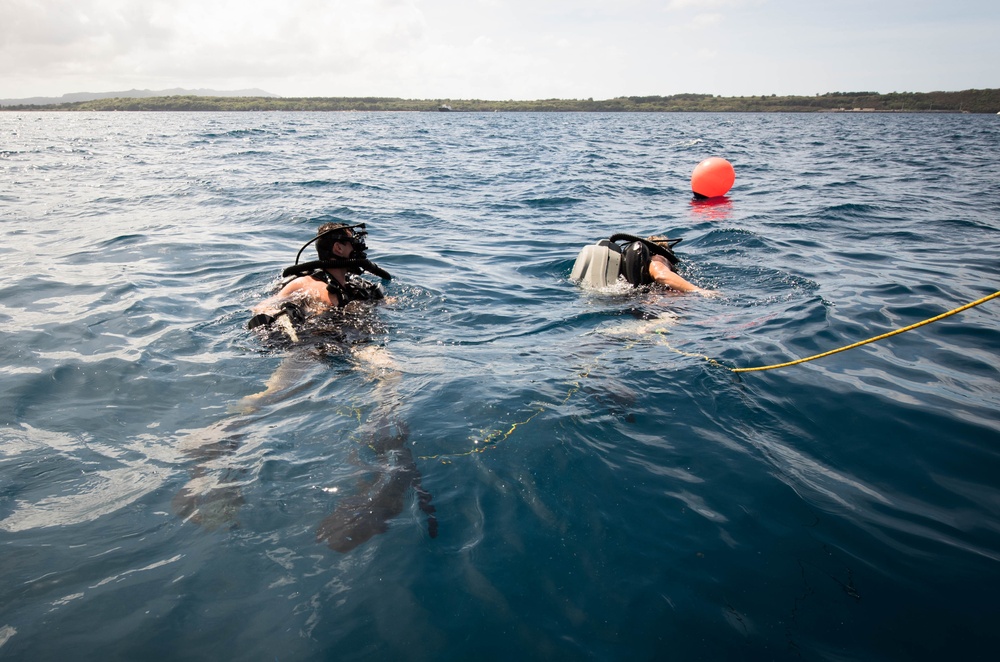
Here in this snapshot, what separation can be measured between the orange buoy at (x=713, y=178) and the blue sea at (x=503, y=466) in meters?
5.93

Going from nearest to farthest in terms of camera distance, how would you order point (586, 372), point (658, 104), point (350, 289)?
point (586, 372) → point (350, 289) → point (658, 104)

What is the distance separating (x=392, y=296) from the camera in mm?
6953

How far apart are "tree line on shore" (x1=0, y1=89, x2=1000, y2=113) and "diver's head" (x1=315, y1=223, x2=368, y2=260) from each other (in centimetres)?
11463

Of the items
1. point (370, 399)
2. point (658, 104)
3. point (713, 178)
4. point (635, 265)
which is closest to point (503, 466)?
point (370, 399)

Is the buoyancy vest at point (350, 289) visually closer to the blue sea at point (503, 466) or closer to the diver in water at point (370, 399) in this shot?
the diver in water at point (370, 399)

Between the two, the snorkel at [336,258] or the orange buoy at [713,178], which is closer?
the snorkel at [336,258]

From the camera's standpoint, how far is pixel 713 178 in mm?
13891

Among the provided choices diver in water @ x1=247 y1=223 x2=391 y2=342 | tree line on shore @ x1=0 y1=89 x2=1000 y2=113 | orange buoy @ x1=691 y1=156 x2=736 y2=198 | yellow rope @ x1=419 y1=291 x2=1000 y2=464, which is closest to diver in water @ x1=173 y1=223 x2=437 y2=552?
diver in water @ x1=247 y1=223 x2=391 y2=342

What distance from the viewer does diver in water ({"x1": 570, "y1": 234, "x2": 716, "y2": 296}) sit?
673 cm

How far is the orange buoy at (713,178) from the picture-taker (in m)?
13.9

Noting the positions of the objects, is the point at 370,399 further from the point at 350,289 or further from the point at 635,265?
the point at 635,265

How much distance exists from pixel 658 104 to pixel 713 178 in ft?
428

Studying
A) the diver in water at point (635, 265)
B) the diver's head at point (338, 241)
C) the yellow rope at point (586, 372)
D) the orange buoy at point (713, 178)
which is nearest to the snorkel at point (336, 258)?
the diver's head at point (338, 241)

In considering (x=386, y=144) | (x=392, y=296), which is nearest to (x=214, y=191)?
(x=392, y=296)
